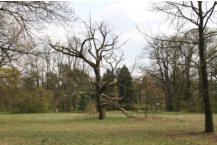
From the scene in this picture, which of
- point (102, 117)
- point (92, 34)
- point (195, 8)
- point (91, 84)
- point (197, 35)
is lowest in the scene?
point (102, 117)

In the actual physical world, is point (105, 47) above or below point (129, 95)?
above

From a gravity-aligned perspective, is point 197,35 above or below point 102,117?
above

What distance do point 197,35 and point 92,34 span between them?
1242 centimetres

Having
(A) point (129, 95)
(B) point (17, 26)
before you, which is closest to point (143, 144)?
(B) point (17, 26)

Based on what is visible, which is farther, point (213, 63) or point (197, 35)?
point (197, 35)

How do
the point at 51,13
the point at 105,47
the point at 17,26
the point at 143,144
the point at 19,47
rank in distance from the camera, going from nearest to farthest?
1. the point at 51,13
2. the point at 17,26
3. the point at 19,47
4. the point at 143,144
5. the point at 105,47

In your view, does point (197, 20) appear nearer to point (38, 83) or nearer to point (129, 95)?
point (129, 95)

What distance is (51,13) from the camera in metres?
6.61

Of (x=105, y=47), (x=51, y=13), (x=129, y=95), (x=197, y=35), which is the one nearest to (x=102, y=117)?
(x=105, y=47)

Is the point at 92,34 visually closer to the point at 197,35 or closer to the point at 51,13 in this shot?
the point at 197,35

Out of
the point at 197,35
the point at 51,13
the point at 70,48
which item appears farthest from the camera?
the point at 70,48

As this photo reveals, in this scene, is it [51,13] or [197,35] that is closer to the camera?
[51,13]

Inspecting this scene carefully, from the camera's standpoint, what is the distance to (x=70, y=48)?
22484 millimetres

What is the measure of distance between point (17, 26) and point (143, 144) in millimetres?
6554
